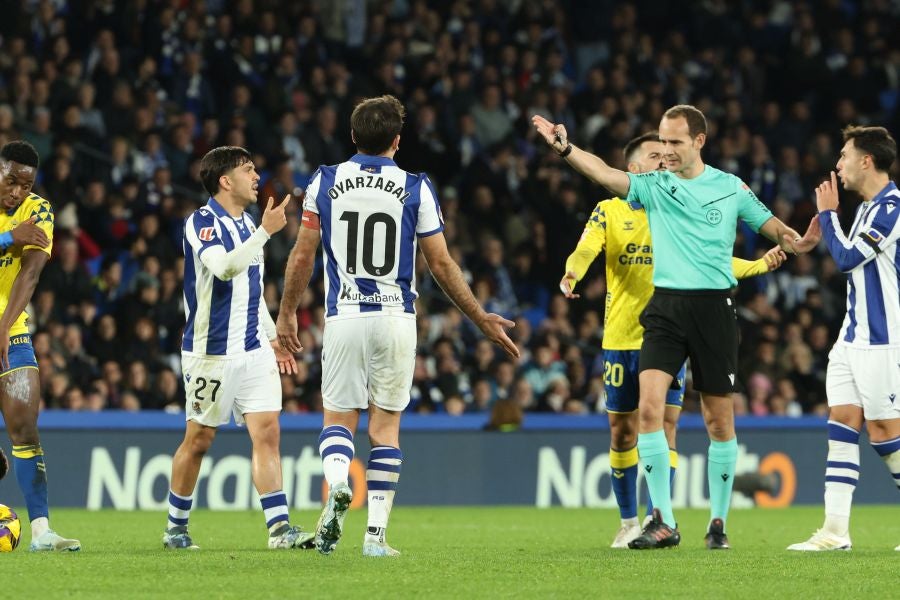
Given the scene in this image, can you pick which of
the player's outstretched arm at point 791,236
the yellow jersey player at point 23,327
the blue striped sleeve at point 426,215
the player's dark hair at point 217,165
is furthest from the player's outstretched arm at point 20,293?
the player's outstretched arm at point 791,236

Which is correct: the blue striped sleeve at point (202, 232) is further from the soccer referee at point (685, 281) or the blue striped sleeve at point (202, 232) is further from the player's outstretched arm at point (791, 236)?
the player's outstretched arm at point (791, 236)

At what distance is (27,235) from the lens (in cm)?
830

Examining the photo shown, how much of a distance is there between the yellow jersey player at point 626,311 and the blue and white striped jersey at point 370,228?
189cm

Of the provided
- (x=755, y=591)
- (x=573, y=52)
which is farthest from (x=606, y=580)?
(x=573, y=52)

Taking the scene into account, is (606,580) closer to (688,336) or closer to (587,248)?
(688,336)

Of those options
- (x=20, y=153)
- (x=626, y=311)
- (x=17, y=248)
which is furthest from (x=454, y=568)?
(x=20, y=153)

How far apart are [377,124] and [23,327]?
2.41 m

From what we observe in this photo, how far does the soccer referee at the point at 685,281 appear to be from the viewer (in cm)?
883

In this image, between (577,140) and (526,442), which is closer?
(526,442)

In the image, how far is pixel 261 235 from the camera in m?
8.35

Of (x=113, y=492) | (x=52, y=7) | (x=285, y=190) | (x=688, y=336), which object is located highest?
(x=52, y=7)

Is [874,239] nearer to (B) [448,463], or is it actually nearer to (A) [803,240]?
(A) [803,240]

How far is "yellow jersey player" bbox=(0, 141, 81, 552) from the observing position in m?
8.34

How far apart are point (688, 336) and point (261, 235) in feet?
8.53
